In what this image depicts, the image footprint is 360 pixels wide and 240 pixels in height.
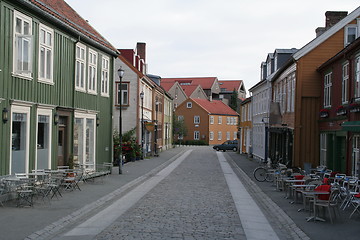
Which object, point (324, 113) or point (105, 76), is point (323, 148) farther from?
point (105, 76)

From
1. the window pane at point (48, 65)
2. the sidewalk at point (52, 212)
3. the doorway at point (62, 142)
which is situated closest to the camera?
the sidewalk at point (52, 212)

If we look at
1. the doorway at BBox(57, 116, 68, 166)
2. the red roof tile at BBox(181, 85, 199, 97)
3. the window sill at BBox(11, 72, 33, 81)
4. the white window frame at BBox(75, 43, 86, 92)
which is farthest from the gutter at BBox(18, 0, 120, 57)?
the red roof tile at BBox(181, 85, 199, 97)

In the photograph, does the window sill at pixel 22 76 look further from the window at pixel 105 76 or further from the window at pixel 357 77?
the window at pixel 357 77

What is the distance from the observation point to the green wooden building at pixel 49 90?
13570mm

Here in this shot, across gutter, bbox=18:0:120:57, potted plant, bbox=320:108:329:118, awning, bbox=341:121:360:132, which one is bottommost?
awning, bbox=341:121:360:132

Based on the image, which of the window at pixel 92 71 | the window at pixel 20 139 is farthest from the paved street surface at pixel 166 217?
the window at pixel 92 71

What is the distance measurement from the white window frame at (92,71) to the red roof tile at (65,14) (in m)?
0.66

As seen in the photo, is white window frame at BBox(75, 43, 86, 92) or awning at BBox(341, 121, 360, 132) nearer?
awning at BBox(341, 121, 360, 132)

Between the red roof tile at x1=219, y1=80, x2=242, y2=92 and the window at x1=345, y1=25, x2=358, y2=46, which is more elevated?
the red roof tile at x1=219, y1=80, x2=242, y2=92

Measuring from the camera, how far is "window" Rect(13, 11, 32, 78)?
45.4ft

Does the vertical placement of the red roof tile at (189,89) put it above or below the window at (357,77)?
above

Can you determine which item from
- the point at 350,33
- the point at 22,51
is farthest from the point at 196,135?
the point at 22,51

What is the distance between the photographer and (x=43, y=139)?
16.2 metres

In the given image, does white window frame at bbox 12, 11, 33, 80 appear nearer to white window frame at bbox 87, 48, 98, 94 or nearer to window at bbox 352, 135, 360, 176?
white window frame at bbox 87, 48, 98, 94
